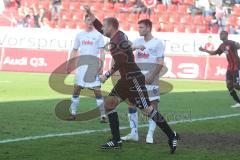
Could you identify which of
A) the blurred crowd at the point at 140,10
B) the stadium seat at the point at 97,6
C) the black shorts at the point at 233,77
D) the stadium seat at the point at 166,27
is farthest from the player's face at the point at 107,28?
the stadium seat at the point at 97,6

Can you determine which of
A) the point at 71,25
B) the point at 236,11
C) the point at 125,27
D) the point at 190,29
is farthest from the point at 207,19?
the point at 71,25

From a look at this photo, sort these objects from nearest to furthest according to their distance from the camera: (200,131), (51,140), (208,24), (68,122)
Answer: (51,140) → (200,131) → (68,122) → (208,24)

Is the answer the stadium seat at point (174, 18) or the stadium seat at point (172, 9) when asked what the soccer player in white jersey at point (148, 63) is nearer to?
the stadium seat at point (174, 18)

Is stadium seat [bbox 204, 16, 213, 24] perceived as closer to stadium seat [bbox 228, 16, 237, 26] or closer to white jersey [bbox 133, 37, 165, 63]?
stadium seat [bbox 228, 16, 237, 26]

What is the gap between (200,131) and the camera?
13.4 meters

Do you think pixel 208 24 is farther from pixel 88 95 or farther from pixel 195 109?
pixel 195 109

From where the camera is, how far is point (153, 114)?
10789mm

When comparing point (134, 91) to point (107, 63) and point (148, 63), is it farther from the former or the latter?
point (107, 63)

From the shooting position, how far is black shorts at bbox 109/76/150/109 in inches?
431

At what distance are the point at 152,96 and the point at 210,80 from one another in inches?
702

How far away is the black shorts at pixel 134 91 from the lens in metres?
10.9

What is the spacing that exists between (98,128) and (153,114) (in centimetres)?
310

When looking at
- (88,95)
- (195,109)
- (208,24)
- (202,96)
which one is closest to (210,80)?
(208,24)

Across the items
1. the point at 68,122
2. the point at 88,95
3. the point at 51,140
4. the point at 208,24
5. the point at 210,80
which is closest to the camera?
the point at 51,140
